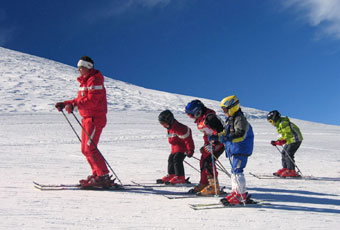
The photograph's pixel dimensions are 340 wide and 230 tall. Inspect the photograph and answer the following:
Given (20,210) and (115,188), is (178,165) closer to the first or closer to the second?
(115,188)

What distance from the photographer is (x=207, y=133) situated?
5742 millimetres

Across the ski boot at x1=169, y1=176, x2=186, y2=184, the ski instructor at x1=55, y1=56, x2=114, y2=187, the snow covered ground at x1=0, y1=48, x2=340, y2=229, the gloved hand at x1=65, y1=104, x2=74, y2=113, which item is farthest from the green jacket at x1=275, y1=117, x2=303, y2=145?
the gloved hand at x1=65, y1=104, x2=74, y2=113

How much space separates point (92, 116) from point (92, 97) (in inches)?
13.7

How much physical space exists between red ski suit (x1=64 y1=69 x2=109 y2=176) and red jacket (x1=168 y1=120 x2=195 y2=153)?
145 cm

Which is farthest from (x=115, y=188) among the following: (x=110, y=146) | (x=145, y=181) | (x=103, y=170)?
(x=110, y=146)

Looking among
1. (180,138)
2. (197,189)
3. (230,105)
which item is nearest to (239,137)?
(230,105)

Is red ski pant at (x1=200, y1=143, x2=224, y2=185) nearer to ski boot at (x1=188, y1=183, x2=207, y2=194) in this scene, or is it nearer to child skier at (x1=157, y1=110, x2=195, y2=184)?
ski boot at (x1=188, y1=183, x2=207, y2=194)

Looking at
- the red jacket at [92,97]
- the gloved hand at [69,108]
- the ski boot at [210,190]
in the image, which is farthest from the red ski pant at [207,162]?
the gloved hand at [69,108]

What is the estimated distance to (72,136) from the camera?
1495cm

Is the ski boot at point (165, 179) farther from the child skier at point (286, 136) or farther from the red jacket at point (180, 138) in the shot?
the child skier at point (286, 136)

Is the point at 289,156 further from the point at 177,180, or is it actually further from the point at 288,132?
the point at 177,180

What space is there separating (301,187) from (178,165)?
8.11 feet

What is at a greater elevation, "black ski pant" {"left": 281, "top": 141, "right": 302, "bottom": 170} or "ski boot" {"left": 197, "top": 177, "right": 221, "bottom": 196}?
"black ski pant" {"left": 281, "top": 141, "right": 302, "bottom": 170}

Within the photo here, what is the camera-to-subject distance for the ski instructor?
583 centimetres
